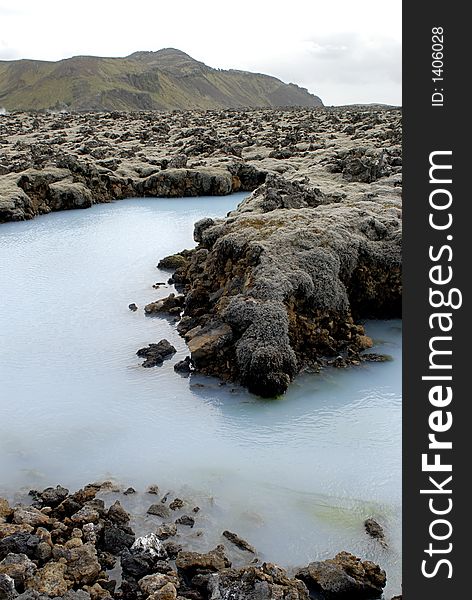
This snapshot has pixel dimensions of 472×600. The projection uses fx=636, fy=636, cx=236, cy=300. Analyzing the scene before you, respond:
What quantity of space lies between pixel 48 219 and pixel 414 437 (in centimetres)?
2575

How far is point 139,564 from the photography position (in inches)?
289

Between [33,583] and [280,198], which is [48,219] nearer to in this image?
[280,198]

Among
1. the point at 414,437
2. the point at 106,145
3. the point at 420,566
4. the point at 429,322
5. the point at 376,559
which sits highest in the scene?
the point at 106,145

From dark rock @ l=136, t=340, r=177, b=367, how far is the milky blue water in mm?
185

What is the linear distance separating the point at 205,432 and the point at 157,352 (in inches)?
128

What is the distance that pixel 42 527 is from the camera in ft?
26.0

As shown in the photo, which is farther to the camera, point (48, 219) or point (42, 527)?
point (48, 219)

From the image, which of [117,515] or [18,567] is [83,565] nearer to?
[18,567]

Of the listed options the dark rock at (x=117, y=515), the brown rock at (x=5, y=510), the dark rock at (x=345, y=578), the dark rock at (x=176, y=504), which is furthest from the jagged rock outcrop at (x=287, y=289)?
the brown rock at (x=5, y=510)

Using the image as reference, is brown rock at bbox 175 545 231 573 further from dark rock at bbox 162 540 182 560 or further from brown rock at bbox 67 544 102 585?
brown rock at bbox 67 544 102 585

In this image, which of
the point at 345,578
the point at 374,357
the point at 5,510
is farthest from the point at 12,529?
the point at 374,357

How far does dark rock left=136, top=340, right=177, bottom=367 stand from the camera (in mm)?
13133

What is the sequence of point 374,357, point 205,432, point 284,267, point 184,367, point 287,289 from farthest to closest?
point 284,267 < point 287,289 < point 374,357 < point 184,367 < point 205,432

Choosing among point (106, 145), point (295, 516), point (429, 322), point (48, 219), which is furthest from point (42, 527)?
point (106, 145)
